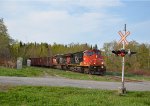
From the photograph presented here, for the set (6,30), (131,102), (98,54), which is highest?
(6,30)

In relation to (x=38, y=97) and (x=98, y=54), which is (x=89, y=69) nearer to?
(x=98, y=54)

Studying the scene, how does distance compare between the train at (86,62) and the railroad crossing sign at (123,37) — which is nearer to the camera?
the railroad crossing sign at (123,37)

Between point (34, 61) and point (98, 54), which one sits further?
point (34, 61)

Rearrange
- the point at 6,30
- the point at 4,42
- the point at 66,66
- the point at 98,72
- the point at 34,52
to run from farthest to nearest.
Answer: the point at 34,52 → the point at 6,30 → the point at 4,42 → the point at 66,66 → the point at 98,72

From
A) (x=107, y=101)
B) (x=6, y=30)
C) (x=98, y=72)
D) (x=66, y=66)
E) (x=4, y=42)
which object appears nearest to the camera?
(x=107, y=101)

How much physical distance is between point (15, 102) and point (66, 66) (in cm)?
4285

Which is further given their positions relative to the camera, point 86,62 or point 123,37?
point 86,62

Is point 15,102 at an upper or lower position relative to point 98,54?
lower

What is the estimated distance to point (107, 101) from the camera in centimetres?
1415

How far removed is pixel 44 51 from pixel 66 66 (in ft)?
260

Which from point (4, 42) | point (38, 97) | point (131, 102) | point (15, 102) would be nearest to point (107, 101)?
point (131, 102)

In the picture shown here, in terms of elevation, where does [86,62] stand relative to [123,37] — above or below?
below

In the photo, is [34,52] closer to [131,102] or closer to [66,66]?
[66,66]

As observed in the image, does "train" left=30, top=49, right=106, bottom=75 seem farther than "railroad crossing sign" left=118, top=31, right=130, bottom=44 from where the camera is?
Yes
